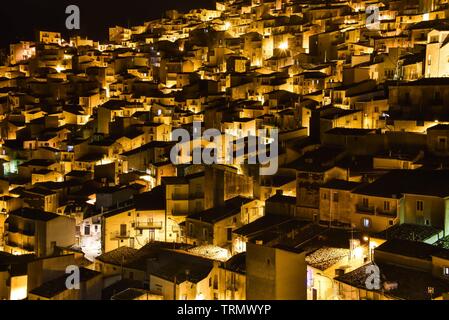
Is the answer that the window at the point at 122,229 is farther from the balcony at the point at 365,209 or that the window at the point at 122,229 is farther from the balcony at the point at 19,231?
the balcony at the point at 365,209

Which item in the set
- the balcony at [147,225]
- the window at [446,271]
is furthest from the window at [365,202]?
the balcony at [147,225]

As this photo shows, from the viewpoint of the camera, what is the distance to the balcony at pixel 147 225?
19703mm

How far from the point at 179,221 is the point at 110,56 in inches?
976

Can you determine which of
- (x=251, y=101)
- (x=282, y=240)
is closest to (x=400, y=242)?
(x=282, y=240)

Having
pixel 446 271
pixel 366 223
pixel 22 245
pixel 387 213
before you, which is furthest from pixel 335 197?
pixel 22 245

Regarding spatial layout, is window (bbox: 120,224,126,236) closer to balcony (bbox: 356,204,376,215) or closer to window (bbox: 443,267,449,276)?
balcony (bbox: 356,204,376,215)

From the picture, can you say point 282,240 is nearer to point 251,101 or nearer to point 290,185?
point 290,185

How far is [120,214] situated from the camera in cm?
1941

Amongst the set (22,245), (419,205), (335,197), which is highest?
(419,205)

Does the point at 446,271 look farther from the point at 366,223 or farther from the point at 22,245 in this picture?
the point at 22,245

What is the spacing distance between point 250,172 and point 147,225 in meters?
3.65

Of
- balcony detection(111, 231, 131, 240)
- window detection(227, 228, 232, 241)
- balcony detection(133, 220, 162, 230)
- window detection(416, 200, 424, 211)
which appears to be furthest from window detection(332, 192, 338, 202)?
balcony detection(111, 231, 131, 240)

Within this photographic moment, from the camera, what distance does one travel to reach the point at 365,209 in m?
15.7

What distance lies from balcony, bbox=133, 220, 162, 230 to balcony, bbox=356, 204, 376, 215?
682 cm
